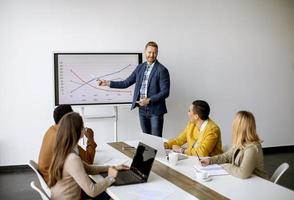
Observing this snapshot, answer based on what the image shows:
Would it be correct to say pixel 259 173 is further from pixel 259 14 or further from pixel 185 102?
pixel 259 14

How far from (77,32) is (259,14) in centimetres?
296

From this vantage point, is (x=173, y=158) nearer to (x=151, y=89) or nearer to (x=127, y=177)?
(x=127, y=177)

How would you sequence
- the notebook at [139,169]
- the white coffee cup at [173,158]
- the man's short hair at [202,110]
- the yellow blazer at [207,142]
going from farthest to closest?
the man's short hair at [202,110] < the yellow blazer at [207,142] < the white coffee cup at [173,158] < the notebook at [139,169]

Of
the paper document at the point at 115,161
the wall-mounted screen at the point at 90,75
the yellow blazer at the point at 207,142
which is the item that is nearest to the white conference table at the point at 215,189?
the paper document at the point at 115,161

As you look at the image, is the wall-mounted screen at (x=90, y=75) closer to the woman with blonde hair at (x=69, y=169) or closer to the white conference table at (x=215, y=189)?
the white conference table at (x=215, y=189)

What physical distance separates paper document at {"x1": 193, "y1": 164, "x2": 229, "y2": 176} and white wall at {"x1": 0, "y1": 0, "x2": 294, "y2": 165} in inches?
112

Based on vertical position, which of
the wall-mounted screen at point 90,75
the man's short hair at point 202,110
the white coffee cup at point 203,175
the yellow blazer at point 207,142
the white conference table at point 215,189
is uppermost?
the wall-mounted screen at point 90,75

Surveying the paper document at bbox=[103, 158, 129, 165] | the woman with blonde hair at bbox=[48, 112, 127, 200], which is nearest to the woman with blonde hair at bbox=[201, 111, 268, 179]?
the paper document at bbox=[103, 158, 129, 165]

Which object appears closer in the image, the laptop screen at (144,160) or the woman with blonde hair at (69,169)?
the woman with blonde hair at (69,169)

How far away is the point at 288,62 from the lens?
646cm

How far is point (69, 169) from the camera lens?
233cm

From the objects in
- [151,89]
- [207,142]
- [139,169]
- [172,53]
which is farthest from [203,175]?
[172,53]

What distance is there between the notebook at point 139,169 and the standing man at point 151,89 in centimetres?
187

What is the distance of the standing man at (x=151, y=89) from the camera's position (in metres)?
4.54
